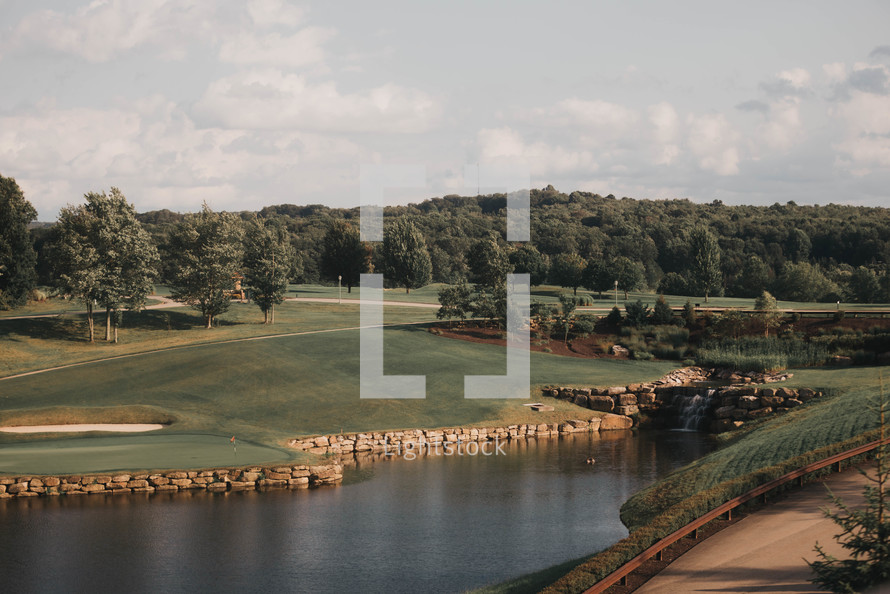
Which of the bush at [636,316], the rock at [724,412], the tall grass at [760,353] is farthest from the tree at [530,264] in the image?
the rock at [724,412]

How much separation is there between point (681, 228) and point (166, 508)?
100949 millimetres

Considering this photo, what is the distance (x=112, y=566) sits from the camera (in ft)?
62.4

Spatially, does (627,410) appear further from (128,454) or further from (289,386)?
(128,454)

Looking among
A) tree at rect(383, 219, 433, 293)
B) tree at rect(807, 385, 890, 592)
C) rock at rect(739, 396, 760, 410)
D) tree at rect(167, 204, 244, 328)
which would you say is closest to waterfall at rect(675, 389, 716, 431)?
rock at rect(739, 396, 760, 410)

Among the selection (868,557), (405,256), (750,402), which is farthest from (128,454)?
(405,256)

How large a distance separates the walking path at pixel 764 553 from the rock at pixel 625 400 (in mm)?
Answer: 23347

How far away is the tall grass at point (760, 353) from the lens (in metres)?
44.0

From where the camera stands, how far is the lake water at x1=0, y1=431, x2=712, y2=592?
1847 cm

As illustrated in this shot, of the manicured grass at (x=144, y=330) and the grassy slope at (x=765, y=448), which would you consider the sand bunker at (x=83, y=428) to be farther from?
the grassy slope at (x=765, y=448)

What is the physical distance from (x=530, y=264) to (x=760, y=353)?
1676 inches

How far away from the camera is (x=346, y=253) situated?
94188 mm

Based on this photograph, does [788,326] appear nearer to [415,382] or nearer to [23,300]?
[415,382]

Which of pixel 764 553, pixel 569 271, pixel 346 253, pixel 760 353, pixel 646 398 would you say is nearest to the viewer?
pixel 764 553

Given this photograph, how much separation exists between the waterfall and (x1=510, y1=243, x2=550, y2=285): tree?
42732mm
